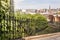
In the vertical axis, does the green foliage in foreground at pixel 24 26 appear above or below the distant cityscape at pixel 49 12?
below

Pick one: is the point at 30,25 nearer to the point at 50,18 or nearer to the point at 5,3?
the point at 50,18

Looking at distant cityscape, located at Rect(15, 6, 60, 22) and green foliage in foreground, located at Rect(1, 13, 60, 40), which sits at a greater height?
distant cityscape, located at Rect(15, 6, 60, 22)

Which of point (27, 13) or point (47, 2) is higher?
point (47, 2)

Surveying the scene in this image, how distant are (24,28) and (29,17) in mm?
359

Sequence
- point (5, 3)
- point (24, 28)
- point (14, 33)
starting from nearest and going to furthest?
point (5, 3) → point (14, 33) → point (24, 28)

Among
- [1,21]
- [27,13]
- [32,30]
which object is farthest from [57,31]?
[1,21]

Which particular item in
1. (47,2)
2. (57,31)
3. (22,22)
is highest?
(47,2)

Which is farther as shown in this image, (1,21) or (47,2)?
(47,2)

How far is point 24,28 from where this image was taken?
195 inches

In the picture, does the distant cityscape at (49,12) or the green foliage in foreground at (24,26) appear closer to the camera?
the green foliage in foreground at (24,26)

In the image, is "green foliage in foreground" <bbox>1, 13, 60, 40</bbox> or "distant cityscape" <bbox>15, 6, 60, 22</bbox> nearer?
"green foliage in foreground" <bbox>1, 13, 60, 40</bbox>

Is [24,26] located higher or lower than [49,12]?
lower

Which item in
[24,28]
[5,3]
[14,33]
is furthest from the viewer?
[24,28]

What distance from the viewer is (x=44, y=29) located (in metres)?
5.18
